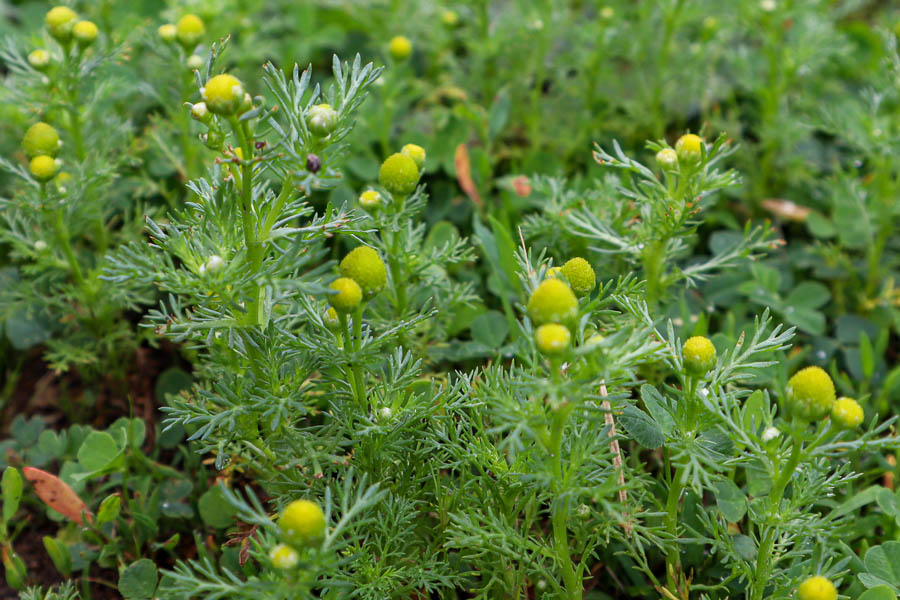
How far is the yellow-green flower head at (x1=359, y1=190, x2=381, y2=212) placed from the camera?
1.84 metres

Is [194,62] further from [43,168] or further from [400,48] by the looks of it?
[400,48]

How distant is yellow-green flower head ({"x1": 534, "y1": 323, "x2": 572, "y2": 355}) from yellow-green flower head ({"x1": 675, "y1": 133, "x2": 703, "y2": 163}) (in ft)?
2.41

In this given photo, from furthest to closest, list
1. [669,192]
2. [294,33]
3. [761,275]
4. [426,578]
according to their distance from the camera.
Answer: [294,33] → [761,275] → [669,192] → [426,578]

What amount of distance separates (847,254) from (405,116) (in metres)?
1.83

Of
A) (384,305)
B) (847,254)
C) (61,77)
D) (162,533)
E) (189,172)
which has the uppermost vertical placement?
(61,77)

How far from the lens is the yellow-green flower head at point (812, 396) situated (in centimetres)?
141

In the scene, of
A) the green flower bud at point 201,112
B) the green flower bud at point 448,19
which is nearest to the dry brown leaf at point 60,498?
the green flower bud at point 201,112

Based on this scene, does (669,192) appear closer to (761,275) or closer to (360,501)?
(761,275)

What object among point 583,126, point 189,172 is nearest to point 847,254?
point 583,126

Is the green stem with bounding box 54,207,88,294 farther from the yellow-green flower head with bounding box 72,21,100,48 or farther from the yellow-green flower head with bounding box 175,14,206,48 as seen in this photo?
the yellow-green flower head with bounding box 175,14,206,48

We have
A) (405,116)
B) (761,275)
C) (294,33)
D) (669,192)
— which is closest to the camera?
(669,192)

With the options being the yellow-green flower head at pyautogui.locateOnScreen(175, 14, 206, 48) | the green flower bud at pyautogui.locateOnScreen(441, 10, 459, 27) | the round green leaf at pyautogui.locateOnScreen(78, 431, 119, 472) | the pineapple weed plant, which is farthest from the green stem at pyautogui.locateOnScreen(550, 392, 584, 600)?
the green flower bud at pyautogui.locateOnScreen(441, 10, 459, 27)

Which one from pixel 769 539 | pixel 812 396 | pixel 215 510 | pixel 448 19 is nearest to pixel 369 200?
pixel 215 510

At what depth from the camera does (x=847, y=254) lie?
10.0ft
